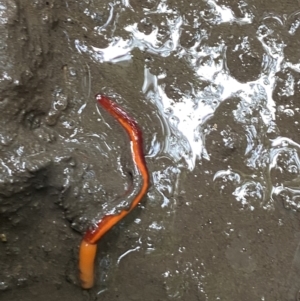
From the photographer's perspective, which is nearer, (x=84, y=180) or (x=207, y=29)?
(x=84, y=180)

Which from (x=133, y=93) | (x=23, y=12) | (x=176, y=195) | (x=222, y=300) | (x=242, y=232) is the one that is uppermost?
(x=23, y=12)

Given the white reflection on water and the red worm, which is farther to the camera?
the white reflection on water

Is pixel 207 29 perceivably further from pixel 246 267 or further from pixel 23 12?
pixel 246 267

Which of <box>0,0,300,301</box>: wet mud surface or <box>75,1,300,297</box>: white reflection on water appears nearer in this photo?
<box>0,0,300,301</box>: wet mud surface

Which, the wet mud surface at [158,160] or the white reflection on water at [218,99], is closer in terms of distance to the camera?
the wet mud surface at [158,160]

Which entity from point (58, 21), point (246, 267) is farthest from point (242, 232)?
point (58, 21)
